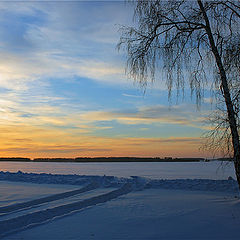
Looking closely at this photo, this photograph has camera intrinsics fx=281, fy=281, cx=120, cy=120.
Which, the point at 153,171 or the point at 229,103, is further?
the point at 153,171

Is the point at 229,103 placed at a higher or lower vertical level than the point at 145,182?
higher

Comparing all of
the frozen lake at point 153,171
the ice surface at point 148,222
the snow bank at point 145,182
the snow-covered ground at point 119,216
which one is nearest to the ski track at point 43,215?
the snow-covered ground at point 119,216

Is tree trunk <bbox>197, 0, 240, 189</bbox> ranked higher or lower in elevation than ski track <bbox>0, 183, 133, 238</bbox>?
higher

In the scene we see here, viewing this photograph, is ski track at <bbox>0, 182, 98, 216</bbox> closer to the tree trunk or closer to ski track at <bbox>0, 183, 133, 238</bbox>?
ski track at <bbox>0, 183, 133, 238</bbox>

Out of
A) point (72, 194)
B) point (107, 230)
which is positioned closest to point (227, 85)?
point (107, 230)

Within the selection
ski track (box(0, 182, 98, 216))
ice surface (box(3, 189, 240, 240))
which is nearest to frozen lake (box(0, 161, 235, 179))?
ice surface (box(3, 189, 240, 240))

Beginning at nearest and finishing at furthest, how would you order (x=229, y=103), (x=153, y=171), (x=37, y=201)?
(x=229, y=103), (x=37, y=201), (x=153, y=171)

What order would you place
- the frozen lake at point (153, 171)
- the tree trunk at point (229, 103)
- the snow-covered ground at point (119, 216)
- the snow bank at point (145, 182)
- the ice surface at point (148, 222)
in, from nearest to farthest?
the ice surface at point (148, 222) → the snow-covered ground at point (119, 216) → the tree trunk at point (229, 103) → the snow bank at point (145, 182) → the frozen lake at point (153, 171)

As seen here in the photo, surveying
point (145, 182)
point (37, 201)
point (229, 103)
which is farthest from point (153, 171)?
point (229, 103)

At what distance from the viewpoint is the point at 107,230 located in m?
5.93

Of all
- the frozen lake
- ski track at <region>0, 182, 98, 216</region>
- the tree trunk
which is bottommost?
the frozen lake

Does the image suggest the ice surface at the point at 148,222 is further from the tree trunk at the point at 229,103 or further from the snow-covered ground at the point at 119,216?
the tree trunk at the point at 229,103

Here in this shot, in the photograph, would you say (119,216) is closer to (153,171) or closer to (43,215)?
(43,215)

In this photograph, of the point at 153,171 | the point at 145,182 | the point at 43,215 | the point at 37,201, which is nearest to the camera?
the point at 43,215
